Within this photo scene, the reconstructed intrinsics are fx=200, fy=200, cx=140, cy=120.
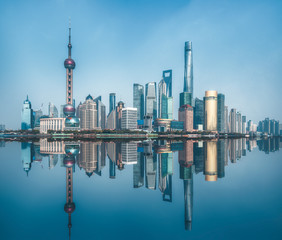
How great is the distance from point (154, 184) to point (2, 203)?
11109 mm

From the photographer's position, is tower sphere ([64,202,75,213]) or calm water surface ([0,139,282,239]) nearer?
calm water surface ([0,139,282,239])

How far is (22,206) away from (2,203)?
5.61 feet

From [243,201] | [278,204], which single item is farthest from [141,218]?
[278,204]

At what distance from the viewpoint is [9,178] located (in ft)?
67.5

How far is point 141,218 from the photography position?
10.6 meters

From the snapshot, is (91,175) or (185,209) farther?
(91,175)

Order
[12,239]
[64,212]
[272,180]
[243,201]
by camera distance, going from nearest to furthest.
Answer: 1. [12,239]
2. [64,212]
3. [243,201]
4. [272,180]

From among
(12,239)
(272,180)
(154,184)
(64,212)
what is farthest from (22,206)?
(272,180)

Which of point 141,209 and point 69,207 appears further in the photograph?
point 69,207

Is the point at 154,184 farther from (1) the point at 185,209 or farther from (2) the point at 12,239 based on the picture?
(2) the point at 12,239

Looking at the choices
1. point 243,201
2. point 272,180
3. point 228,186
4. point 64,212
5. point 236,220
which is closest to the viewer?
point 236,220

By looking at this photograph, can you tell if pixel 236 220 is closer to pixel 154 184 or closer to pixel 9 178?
pixel 154 184

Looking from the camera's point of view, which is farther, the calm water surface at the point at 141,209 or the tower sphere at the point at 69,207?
the tower sphere at the point at 69,207

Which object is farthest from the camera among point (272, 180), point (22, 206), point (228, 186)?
point (272, 180)
